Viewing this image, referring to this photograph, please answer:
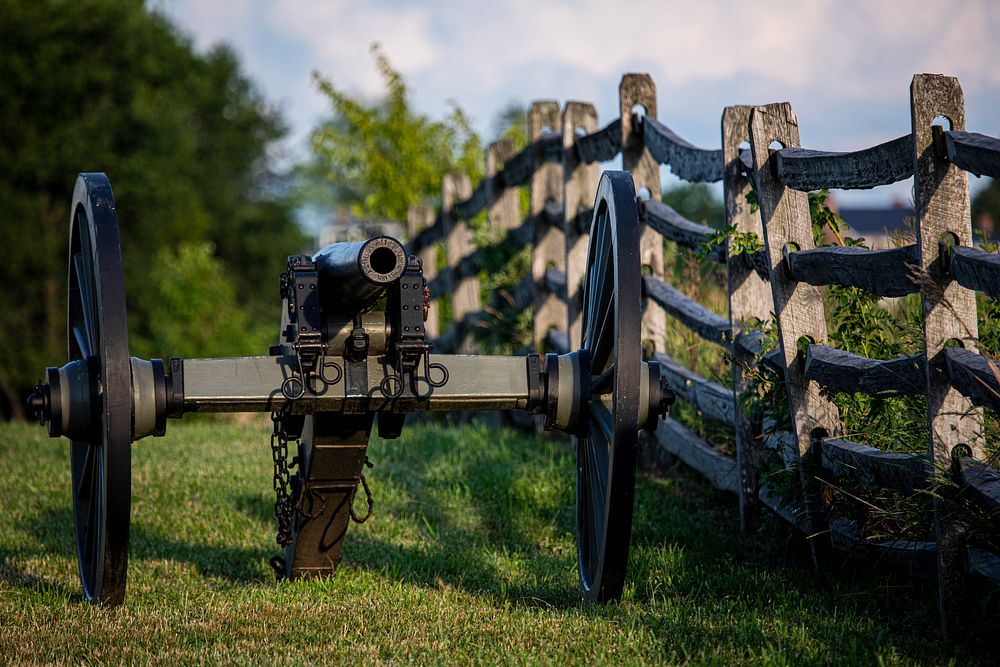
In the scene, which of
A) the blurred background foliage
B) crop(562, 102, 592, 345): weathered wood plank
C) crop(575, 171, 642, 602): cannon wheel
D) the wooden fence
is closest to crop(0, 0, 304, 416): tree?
the blurred background foliage

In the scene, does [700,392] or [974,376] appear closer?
[974,376]

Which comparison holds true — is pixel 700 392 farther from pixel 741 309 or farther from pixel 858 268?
pixel 858 268

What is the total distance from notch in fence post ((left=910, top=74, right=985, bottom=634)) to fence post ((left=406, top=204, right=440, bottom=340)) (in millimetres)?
7950

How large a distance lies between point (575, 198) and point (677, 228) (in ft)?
6.02

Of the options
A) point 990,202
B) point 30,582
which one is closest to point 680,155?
point 30,582

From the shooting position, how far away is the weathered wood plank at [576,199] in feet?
24.1

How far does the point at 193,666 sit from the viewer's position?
331 cm

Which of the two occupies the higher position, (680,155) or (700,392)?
(680,155)

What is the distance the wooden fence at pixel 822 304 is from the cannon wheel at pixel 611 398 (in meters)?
A: 0.78

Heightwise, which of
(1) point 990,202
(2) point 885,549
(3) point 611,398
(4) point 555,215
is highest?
(1) point 990,202

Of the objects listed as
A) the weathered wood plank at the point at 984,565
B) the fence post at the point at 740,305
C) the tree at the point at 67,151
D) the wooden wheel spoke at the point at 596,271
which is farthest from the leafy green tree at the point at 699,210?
the tree at the point at 67,151

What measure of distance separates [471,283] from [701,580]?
6.15 metres

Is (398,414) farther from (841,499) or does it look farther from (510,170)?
(510,170)

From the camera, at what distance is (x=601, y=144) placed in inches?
273
